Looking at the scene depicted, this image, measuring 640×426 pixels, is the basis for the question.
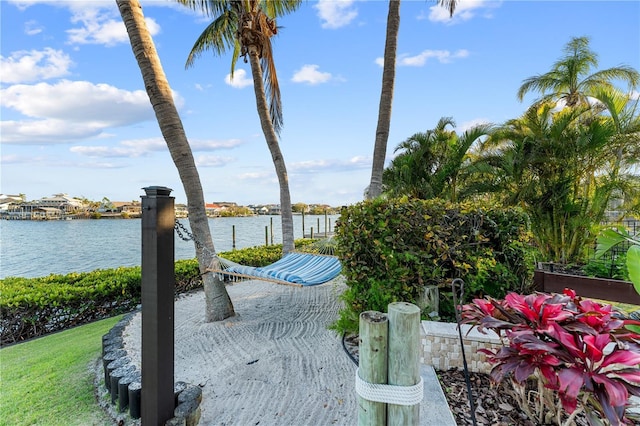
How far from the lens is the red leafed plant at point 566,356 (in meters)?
1.18

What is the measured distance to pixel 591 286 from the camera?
4.28 m

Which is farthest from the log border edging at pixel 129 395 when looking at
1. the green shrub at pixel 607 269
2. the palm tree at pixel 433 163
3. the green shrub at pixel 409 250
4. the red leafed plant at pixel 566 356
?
the palm tree at pixel 433 163

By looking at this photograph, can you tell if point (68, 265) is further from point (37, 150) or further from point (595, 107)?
point (595, 107)

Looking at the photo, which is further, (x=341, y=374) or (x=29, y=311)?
(x=29, y=311)

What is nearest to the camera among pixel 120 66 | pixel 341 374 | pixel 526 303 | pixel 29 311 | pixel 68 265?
pixel 526 303

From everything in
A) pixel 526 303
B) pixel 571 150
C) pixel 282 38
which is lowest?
pixel 526 303

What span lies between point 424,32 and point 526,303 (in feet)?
17.8

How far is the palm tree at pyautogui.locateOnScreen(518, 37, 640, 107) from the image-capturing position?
30.7 feet

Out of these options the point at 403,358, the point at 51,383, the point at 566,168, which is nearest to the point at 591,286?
the point at 566,168

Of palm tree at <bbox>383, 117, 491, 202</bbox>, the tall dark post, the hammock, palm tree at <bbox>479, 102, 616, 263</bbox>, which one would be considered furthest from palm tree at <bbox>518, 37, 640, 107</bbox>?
the tall dark post

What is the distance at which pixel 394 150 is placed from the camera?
1041cm

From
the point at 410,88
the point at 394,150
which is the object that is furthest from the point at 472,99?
the point at 394,150

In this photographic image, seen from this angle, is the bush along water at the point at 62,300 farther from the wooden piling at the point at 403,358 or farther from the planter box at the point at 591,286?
the planter box at the point at 591,286

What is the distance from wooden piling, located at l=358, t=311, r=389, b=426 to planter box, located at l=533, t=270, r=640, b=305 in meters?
4.41
